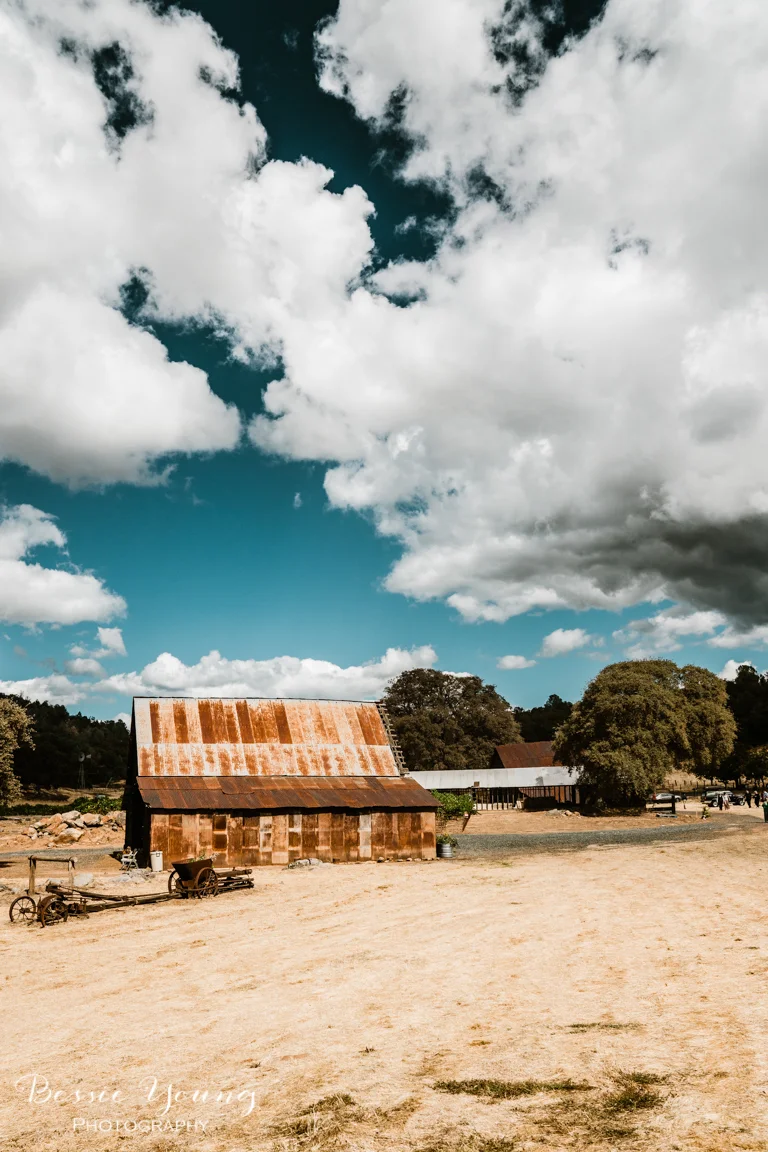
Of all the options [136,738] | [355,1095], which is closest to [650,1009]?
[355,1095]

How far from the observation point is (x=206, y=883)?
24062 mm

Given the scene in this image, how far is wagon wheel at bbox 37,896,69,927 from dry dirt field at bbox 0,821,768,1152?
604 mm

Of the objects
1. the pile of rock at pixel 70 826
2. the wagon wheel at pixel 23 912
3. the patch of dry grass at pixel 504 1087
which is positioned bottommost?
the pile of rock at pixel 70 826

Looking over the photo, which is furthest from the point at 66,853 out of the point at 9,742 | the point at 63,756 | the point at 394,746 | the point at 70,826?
the point at 63,756

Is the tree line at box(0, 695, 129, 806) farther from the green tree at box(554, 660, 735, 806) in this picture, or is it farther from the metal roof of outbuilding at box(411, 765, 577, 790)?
the green tree at box(554, 660, 735, 806)

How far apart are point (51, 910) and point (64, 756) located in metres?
94.4

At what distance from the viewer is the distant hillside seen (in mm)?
102312

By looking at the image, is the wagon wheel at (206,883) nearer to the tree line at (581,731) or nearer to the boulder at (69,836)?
the tree line at (581,731)

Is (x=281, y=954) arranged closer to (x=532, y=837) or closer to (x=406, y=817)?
(x=406, y=817)

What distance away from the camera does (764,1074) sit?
7688 millimetres

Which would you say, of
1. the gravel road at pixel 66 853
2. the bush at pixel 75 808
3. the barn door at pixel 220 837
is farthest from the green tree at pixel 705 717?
the bush at pixel 75 808

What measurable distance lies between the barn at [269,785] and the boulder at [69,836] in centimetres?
1195

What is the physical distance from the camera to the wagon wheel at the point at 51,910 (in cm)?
2026

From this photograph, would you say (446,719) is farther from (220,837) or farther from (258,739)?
(220,837)
